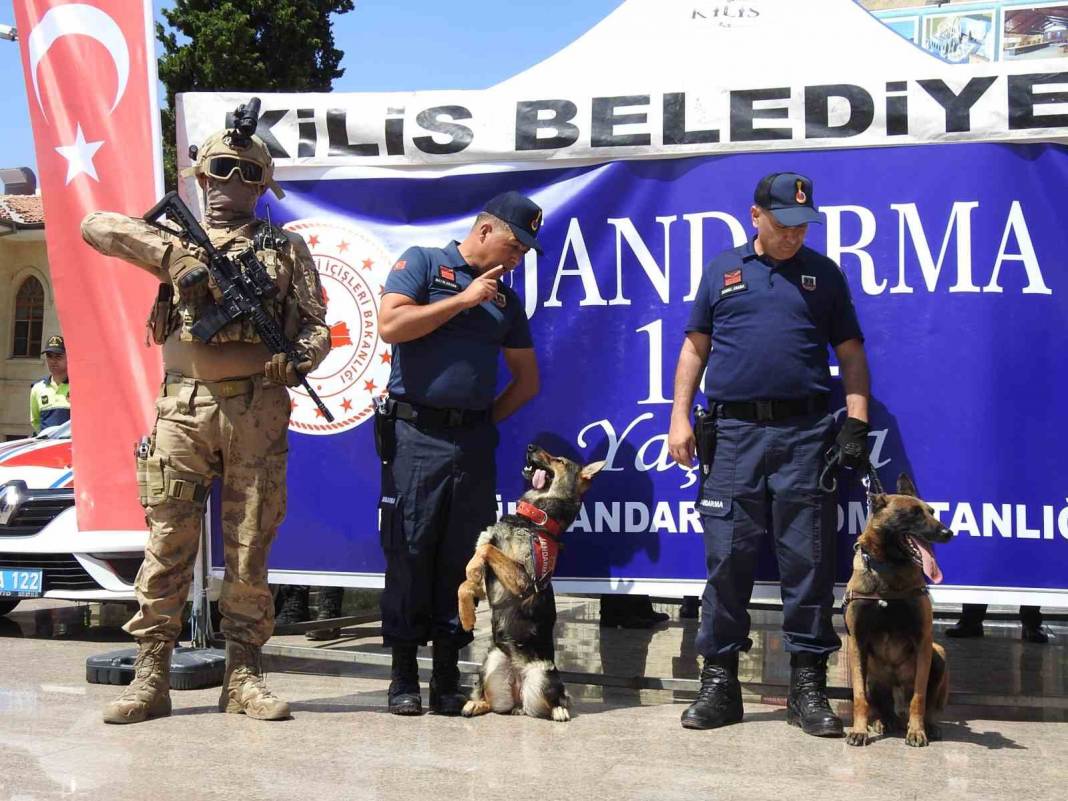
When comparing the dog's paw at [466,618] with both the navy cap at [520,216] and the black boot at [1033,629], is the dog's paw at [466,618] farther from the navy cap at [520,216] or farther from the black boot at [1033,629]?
the black boot at [1033,629]

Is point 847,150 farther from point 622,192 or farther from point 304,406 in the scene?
point 304,406

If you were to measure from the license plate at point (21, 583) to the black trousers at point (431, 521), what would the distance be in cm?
302

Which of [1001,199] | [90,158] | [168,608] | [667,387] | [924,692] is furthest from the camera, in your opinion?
[90,158]

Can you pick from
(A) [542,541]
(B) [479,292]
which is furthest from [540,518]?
(B) [479,292]

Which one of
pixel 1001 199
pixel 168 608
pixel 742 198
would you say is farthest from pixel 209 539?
pixel 1001 199

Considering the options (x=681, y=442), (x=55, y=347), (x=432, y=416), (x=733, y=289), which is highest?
(x=733, y=289)

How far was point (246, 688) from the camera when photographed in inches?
191

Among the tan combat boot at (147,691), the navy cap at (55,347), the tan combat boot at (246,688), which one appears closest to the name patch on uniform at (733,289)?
the tan combat boot at (246,688)

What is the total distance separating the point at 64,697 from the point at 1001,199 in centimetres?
456

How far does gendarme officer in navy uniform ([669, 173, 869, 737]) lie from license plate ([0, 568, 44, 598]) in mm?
4187

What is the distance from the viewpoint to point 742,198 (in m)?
5.43

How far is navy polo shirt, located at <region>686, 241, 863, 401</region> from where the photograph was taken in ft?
15.6

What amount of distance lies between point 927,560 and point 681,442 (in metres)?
1.07

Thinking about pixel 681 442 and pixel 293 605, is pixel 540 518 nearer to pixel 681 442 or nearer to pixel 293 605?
pixel 681 442
